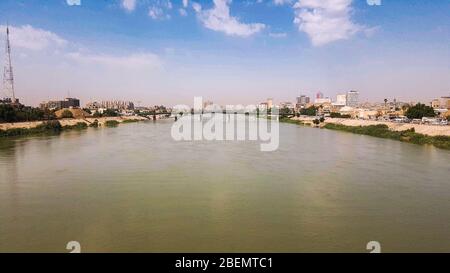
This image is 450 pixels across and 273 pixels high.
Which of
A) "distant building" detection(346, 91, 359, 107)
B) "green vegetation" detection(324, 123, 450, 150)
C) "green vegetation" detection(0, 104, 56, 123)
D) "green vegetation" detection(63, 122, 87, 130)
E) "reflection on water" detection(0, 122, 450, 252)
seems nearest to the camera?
"reflection on water" detection(0, 122, 450, 252)

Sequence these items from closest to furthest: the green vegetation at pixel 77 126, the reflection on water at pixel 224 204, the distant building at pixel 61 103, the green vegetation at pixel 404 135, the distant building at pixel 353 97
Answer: the reflection on water at pixel 224 204
the green vegetation at pixel 404 135
the green vegetation at pixel 77 126
the distant building at pixel 61 103
the distant building at pixel 353 97

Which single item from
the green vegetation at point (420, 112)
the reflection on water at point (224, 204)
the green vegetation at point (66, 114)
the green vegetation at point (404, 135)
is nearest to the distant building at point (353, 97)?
the green vegetation at point (420, 112)

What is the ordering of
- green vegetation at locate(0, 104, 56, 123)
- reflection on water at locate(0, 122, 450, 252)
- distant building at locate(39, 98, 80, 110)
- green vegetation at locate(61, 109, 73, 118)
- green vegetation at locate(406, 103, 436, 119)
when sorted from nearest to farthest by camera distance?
reflection on water at locate(0, 122, 450, 252) < green vegetation at locate(0, 104, 56, 123) < green vegetation at locate(406, 103, 436, 119) < green vegetation at locate(61, 109, 73, 118) < distant building at locate(39, 98, 80, 110)

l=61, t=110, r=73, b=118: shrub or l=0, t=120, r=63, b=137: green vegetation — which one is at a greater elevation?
l=61, t=110, r=73, b=118: shrub

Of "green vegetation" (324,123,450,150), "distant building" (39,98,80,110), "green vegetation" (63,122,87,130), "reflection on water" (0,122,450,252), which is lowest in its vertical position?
"reflection on water" (0,122,450,252)

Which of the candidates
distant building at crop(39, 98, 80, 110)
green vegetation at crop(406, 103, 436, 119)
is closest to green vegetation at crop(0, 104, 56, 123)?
green vegetation at crop(406, 103, 436, 119)

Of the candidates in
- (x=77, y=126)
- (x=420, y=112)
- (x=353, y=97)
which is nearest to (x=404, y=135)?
(x=420, y=112)

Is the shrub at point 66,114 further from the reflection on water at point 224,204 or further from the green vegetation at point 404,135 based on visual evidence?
the green vegetation at point 404,135

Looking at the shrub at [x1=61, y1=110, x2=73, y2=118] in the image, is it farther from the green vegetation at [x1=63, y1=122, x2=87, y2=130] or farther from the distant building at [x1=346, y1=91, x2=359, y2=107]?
the distant building at [x1=346, y1=91, x2=359, y2=107]

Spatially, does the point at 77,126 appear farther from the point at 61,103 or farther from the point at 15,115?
the point at 61,103
